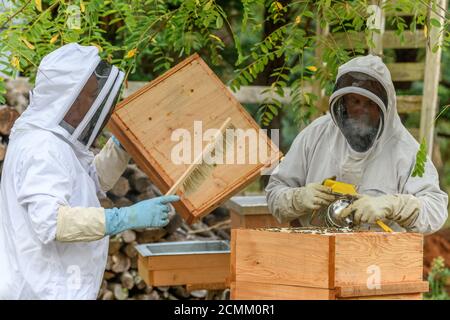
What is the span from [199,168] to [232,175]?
16 centimetres

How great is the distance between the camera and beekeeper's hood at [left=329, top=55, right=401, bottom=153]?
3758mm

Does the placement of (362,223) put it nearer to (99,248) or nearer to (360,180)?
(360,180)

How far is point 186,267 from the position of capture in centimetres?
445

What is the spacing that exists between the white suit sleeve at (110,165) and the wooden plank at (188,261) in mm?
690

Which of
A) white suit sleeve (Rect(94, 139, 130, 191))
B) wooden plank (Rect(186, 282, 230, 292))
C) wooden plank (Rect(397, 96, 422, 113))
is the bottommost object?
wooden plank (Rect(186, 282, 230, 292))

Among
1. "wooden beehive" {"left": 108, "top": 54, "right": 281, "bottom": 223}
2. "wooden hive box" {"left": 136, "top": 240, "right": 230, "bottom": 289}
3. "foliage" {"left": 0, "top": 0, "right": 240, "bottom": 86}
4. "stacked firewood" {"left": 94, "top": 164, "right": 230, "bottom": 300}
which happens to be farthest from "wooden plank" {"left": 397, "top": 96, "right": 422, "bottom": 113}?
"wooden beehive" {"left": 108, "top": 54, "right": 281, "bottom": 223}

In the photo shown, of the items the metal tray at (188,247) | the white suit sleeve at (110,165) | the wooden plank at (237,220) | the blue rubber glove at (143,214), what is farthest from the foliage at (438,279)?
the blue rubber glove at (143,214)

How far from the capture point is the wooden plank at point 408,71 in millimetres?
6195

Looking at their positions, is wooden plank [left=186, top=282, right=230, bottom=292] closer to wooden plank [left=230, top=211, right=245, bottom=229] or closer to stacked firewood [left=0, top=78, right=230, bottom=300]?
wooden plank [left=230, top=211, right=245, bottom=229]

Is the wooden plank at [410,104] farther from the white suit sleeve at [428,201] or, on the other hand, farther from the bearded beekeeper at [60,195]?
the bearded beekeeper at [60,195]

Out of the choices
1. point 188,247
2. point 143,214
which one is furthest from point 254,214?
point 143,214

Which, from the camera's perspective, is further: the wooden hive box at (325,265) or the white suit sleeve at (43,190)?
the white suit sleeve at (43,190)

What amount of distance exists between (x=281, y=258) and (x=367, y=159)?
1037 mm
